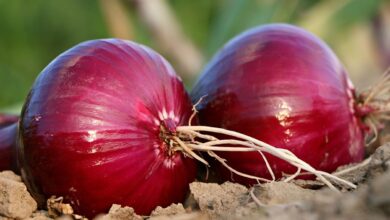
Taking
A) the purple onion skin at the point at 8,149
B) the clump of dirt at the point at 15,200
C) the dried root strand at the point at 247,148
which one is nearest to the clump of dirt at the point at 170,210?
the dried root strand at the point at 247,148

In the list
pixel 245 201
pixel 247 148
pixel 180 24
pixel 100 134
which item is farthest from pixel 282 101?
pixel 180 24

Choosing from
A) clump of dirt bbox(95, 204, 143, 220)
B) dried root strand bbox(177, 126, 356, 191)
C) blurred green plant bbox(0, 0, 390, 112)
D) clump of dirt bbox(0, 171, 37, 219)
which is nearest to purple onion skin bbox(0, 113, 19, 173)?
clump of dirt bbox(0, 171, 37, 219)

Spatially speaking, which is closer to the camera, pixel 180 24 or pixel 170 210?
pixel 170 210

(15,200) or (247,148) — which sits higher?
(247,148)

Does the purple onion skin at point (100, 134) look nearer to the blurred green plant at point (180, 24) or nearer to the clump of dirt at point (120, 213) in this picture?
the clump of dirt at point (120, 213)

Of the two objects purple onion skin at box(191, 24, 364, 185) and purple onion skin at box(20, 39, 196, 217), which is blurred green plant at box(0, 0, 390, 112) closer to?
purple onion skin at box(191, 24, 364, 185)

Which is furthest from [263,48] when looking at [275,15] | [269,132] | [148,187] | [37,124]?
[275,15]

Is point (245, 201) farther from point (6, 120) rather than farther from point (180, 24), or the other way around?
point (180, 24)
